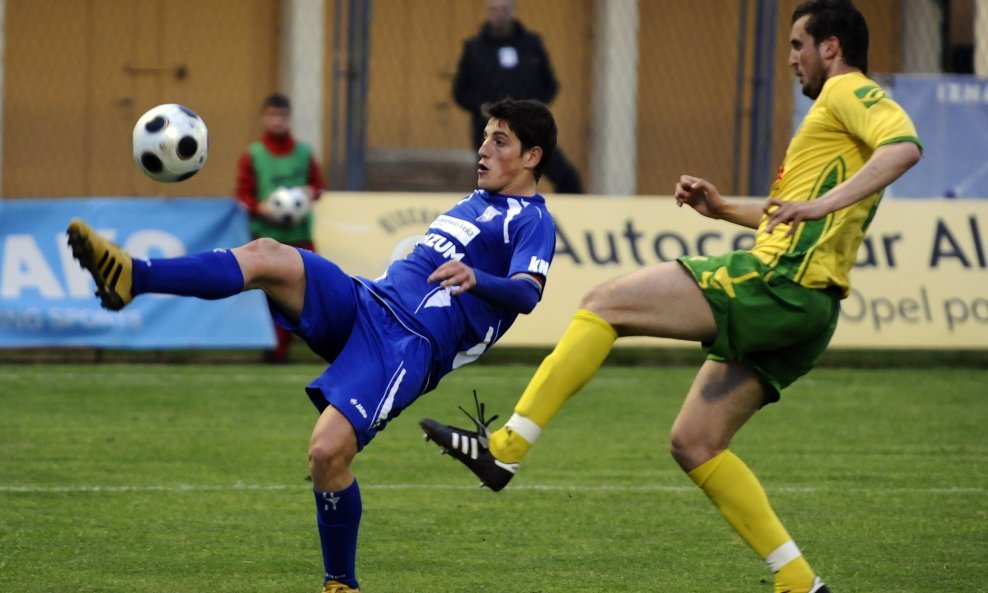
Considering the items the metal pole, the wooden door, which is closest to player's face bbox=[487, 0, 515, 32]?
the metal pole

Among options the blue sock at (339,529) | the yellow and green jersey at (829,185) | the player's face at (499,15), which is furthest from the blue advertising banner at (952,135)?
the blue sock at (339,529)

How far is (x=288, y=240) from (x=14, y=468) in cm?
417

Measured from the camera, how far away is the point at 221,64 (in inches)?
628

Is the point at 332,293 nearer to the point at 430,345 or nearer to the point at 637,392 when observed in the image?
the point at 430,345

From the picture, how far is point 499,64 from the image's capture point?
41.9 feet

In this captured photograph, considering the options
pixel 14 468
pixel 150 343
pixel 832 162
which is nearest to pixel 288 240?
pixel 150 343

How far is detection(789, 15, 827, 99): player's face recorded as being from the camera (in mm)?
5035

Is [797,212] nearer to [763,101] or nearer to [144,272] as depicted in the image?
[144,272]

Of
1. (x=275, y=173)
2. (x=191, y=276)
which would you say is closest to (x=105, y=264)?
(x=191, y=276)

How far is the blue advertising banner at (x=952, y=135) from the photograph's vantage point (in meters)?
13.1

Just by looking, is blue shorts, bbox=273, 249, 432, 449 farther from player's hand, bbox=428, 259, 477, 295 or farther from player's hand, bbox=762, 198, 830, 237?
player's hand, bbox=762, 198, 830, 237

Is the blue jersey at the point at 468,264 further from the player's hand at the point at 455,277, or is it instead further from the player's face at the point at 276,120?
the player's face at the point at 276,120

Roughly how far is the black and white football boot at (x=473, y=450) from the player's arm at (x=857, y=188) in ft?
3.43

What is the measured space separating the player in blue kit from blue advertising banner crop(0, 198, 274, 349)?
19.9ft
